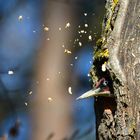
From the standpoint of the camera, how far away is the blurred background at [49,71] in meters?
4.18

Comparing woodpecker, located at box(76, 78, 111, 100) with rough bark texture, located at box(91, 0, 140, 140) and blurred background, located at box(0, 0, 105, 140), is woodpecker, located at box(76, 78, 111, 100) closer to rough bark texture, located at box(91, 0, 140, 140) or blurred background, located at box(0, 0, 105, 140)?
rough bark texture, located at box(91, 0, 140, 140)

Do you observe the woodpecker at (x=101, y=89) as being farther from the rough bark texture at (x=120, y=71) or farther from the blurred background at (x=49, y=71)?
the blurred background at (x=49, y=71)

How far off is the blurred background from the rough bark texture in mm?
2143

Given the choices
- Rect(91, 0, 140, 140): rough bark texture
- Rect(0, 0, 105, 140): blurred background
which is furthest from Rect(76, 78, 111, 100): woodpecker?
Rect(0, 0, 105, 140): blurred background

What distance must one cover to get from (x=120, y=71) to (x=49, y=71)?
9.46 ft

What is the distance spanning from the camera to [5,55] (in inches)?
213

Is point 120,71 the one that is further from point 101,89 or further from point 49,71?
point 49,71

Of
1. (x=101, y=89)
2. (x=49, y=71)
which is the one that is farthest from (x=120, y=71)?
(x=49, y=71)

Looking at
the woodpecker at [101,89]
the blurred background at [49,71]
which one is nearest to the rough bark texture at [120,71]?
the woodpecker at [101,89]

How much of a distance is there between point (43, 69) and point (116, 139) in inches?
117

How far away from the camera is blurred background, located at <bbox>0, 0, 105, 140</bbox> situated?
13.7 ft

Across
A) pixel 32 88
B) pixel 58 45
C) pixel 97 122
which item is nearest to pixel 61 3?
pixel 58 45

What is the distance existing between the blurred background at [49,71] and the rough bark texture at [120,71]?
2143 mm

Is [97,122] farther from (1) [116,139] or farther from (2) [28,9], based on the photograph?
(2) [28,9]
